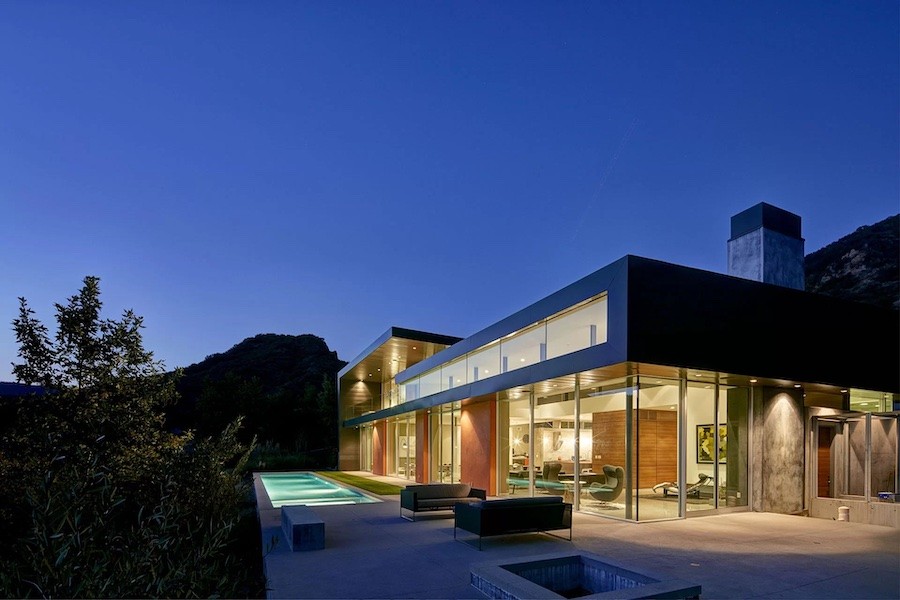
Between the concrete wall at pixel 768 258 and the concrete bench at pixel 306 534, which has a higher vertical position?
the concrete wall at pixel 768 258

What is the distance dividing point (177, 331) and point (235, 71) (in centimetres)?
8178

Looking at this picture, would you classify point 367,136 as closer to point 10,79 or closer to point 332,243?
point 332,243

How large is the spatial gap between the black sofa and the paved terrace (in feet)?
0.86

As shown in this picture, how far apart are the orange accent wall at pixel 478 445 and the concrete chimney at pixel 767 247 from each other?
7657 mm

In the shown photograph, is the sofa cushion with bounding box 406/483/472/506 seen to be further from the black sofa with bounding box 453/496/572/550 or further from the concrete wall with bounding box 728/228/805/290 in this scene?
the concrete wall with bounding box 728/228/805/290

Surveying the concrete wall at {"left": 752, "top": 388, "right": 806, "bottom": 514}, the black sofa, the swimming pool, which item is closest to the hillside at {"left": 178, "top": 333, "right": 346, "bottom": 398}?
the swimming pool

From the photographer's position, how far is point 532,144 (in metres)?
81.5

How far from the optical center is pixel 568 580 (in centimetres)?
670

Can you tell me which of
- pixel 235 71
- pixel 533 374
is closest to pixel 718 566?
pixel 533 374

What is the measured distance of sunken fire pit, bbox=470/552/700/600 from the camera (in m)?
5.35

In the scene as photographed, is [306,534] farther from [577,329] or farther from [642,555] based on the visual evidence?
[577,329]

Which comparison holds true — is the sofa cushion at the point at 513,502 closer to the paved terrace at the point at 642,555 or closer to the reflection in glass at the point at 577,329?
the paved terrace at the point at 642,555

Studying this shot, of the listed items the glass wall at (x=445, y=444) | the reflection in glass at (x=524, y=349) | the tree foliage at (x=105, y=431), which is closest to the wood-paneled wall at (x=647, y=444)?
the reflection in glass at (x=524, y=349)

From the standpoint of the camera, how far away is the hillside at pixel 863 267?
130ft
